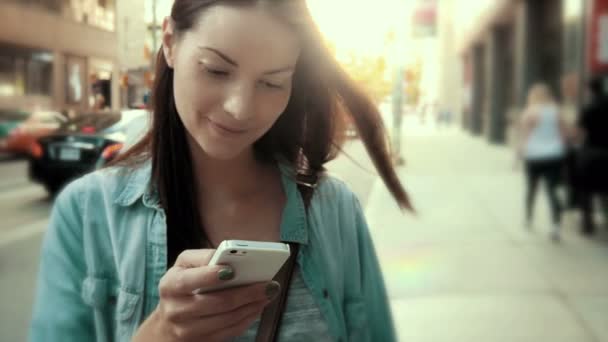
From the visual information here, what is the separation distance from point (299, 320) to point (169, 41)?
39cm

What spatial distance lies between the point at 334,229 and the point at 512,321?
2.70 m

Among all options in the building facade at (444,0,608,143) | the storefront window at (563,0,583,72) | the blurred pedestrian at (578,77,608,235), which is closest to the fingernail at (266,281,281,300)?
the building facade at (444,0,608,143)

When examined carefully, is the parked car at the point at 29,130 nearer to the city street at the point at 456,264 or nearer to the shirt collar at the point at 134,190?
the city street at the point at 456,264

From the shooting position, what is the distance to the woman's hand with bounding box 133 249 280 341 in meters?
0.66

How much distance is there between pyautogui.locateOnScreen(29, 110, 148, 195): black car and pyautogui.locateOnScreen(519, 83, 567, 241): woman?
151 inches

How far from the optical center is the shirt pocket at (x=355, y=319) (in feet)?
3.06

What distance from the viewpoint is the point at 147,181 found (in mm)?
833

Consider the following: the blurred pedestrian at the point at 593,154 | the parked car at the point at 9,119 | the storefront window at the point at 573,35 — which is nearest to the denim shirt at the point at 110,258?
the parked car at the point at 9,119

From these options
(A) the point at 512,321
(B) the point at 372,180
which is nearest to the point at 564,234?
(A) the point at 512,321

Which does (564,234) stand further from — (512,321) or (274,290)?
(274,290)

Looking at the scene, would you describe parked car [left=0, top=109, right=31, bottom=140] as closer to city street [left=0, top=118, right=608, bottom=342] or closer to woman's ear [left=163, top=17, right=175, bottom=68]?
city street [left=0, top=118, right=608, bottom=342]

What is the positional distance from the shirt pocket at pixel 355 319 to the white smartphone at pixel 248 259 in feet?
0.90

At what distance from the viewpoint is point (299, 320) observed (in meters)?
0.87

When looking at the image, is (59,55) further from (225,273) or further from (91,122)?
(225,273)
